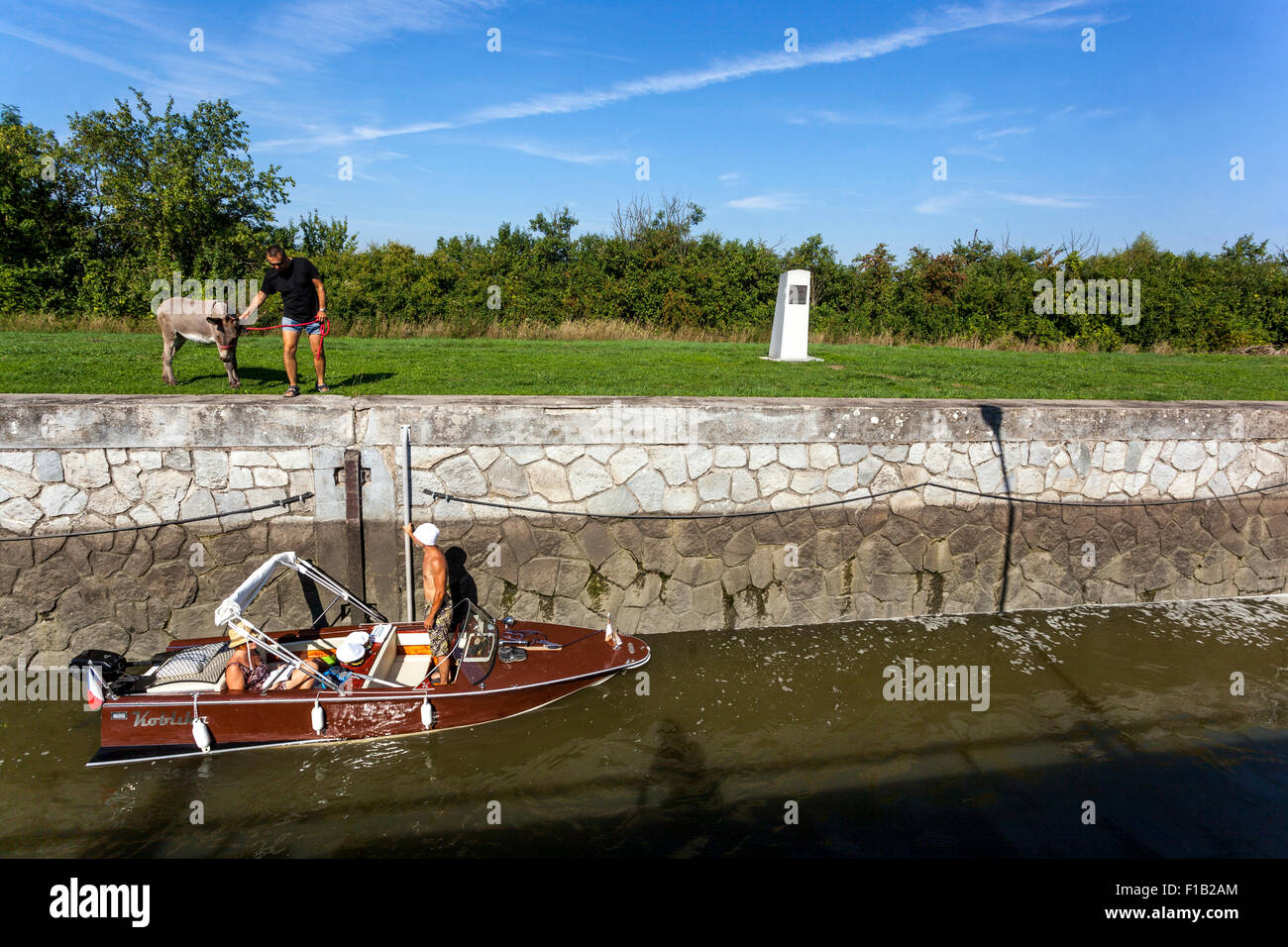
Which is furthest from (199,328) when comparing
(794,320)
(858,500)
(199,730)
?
(794,320)

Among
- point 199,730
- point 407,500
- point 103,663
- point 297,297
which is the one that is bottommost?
point 199,730

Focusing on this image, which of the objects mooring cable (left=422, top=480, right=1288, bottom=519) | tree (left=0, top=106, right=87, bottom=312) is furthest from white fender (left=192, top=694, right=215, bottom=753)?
tree (left=0, top=106, right=87, bottom=312)

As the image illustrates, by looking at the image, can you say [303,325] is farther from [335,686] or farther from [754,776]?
[754,776]

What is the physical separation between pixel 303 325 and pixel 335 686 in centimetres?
410

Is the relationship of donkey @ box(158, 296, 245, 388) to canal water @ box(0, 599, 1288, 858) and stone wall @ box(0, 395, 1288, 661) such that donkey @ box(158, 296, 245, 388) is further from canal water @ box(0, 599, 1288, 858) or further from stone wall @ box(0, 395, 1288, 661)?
canal water @ box(0, 599, 1288, 858)

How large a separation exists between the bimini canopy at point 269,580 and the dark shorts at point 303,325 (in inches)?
99.3

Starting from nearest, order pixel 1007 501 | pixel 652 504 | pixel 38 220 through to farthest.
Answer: pixel 652 504
pixel 1007 501
pixel 38 220

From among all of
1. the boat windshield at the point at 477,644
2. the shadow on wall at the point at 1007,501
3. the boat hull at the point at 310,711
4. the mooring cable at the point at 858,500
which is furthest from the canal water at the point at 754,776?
the mooring cable at the point at 858,500

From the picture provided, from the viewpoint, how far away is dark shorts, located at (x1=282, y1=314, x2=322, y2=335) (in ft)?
27.0

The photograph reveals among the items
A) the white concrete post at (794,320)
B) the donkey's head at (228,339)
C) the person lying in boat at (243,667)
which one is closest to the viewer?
the person lying in boat at (243,667)

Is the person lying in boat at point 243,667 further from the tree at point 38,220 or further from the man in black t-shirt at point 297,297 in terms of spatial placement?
the tree at point 38,220

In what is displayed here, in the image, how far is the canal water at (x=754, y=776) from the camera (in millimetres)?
5230

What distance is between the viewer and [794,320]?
44.2 ft
